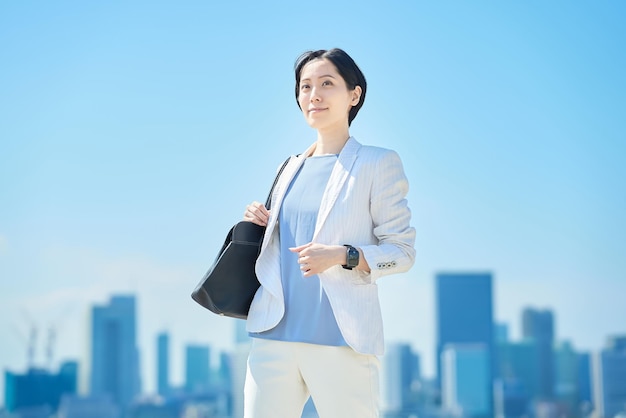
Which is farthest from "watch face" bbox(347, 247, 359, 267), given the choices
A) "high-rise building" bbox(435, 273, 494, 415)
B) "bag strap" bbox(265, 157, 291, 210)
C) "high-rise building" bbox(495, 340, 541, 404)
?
"high-rise building" bbox(435, 273, 494, 415)

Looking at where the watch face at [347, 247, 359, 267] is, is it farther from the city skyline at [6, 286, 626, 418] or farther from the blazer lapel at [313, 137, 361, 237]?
the city skyline at [6, 286, 626, 418]

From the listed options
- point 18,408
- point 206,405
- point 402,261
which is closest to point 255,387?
point 402,261

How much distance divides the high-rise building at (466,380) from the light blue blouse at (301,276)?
7744cm

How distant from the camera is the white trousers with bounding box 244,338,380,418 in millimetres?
2143

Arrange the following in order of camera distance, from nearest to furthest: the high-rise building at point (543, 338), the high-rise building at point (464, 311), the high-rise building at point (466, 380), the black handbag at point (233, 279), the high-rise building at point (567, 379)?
1. the black handbag at point (233, 279)
2. the high-rise building at point (567, 379)
3. the high-rise building at point (466, 380)
4. the high-rise building at point (543, 338)
5. the high-rise building at point (464, 311)

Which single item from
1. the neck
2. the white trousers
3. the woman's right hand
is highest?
the neck

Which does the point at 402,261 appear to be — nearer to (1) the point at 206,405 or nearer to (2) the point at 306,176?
(2) the point at 306,176

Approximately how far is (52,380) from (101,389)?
17.8 feet

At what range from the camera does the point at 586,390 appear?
247 ft

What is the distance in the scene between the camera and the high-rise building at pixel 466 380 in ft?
254

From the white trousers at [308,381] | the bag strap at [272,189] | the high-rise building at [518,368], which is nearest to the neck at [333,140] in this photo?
the bag strap at [272,189]

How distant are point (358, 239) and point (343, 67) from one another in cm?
47

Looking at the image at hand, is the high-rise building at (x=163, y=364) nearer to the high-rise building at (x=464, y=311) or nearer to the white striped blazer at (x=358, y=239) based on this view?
the high-rise building at (x=464, y=311)

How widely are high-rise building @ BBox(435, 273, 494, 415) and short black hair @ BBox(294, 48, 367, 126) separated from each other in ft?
263
